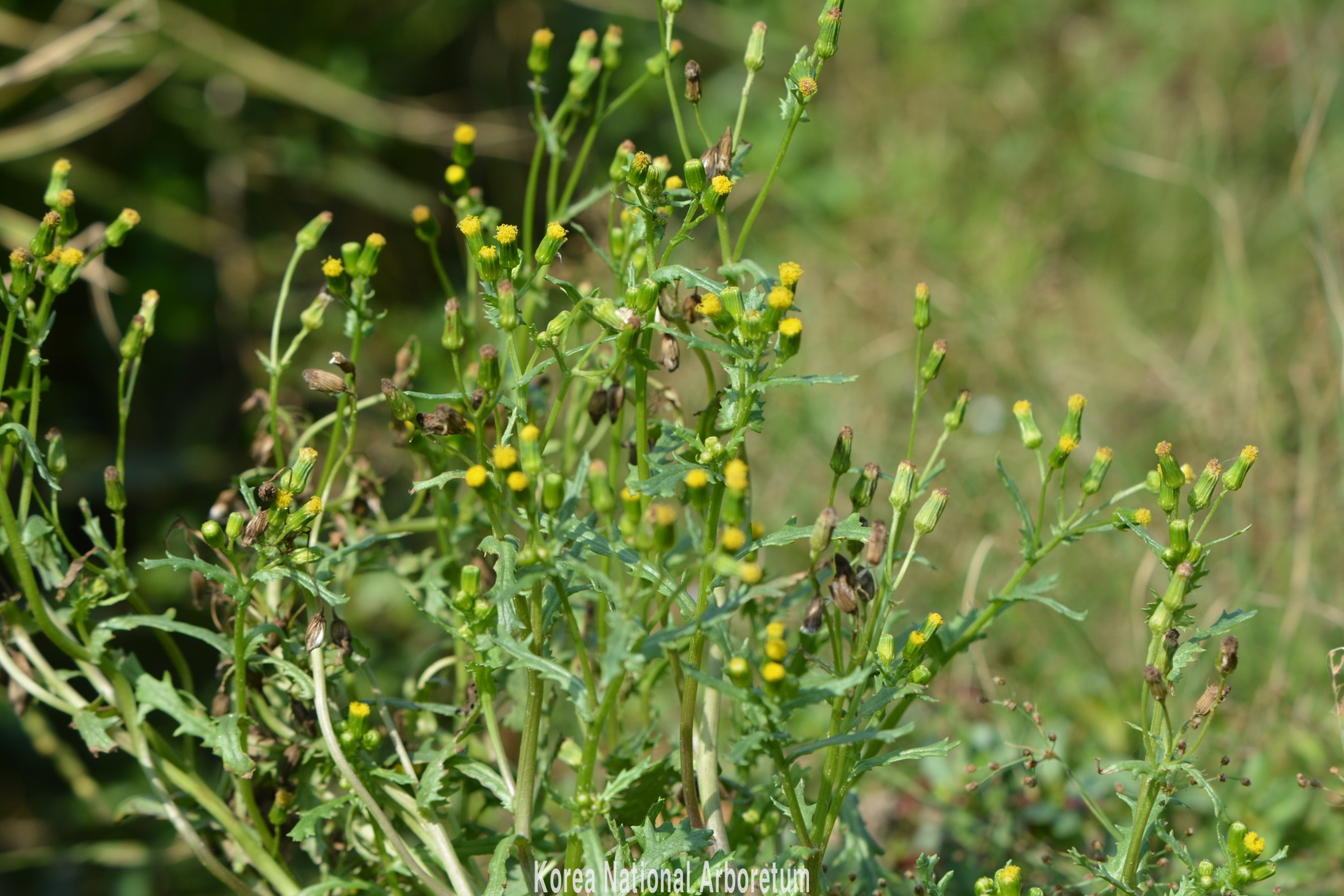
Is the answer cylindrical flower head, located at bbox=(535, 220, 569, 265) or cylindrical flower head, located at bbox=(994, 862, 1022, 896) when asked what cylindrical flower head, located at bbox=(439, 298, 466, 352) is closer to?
cylindrical flower head, located at bbox=(535, 220, 569, 265)

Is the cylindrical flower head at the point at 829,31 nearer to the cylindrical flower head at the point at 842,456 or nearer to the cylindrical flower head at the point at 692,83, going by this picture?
the cylindrical flower head at the point at 692,83

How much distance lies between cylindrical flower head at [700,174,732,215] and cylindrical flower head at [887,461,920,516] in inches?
10.1

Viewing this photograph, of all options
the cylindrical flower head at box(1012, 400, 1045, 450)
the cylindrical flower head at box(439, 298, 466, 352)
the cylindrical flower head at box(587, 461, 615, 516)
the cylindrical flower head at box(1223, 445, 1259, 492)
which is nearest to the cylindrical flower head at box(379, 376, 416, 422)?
the cylindrical flower head at box(439, 298, 466, 352)

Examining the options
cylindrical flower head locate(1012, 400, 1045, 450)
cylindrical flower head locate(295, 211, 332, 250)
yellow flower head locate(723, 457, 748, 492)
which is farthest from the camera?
cylindrical flower head locate(295, 211, 332, 250)

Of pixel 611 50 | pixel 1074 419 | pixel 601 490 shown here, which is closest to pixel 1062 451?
pixel 1074 419

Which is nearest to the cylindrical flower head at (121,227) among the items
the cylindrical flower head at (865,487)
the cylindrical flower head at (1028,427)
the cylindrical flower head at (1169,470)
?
the cylindrical flower head at (865,487)

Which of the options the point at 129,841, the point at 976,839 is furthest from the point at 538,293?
the point at 129,841

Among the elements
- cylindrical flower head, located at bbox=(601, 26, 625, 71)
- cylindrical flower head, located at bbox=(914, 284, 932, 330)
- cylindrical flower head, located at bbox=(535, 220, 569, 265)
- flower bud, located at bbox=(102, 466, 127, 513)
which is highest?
cylindrical flower head, located at bbox=(601, 26, 625, 71)

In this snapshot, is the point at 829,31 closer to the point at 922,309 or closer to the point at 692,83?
the point at 692,83

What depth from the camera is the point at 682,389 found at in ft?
9.21

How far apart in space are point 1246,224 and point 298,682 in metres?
3.07

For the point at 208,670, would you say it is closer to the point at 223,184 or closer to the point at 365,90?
the point at 223,184

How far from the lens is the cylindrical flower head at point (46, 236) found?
0.92 meters

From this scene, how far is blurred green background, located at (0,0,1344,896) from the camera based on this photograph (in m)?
1.71
